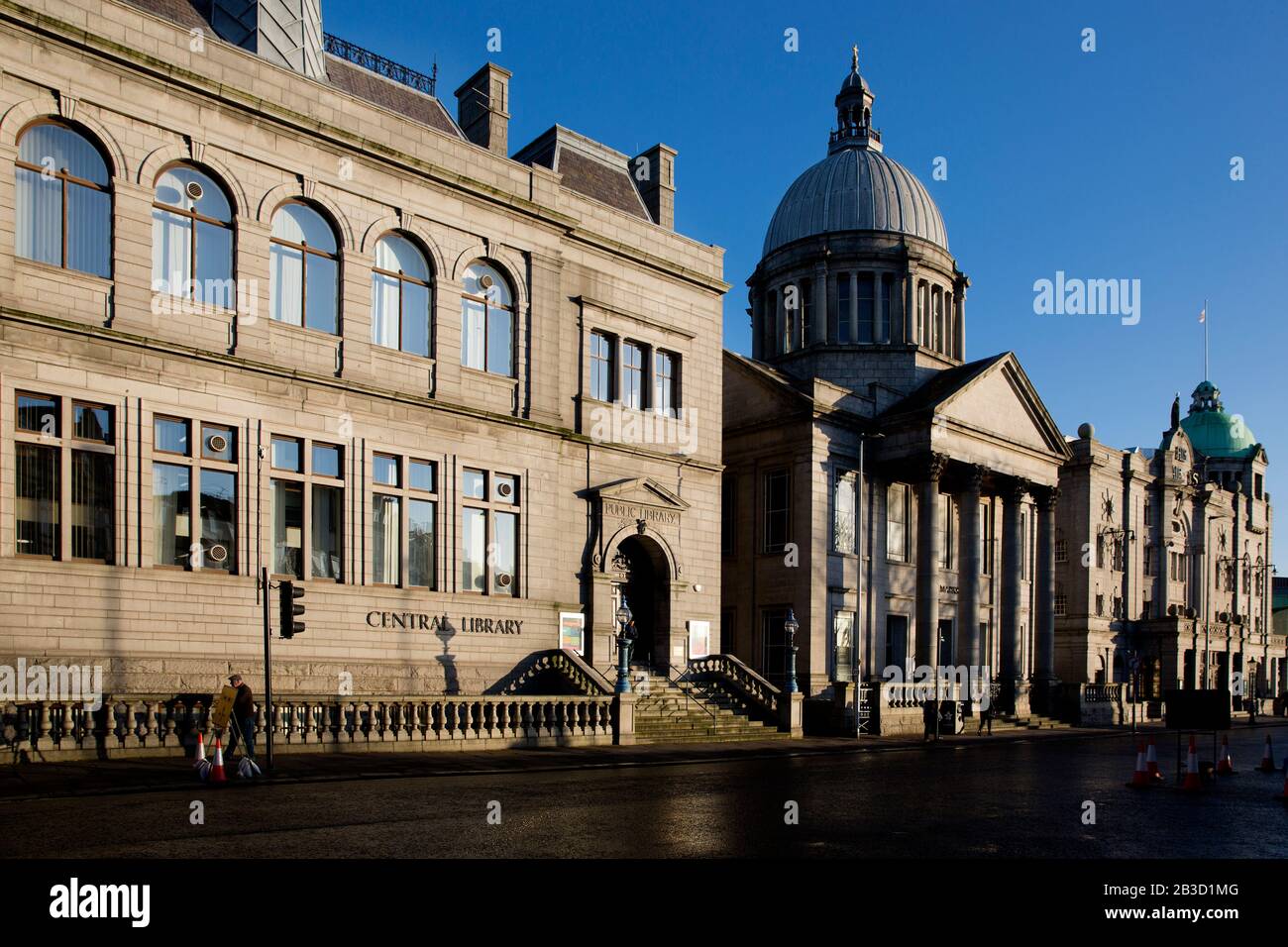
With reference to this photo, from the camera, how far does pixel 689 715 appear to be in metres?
31.4

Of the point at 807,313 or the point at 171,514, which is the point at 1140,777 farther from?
A: the point at 807,313

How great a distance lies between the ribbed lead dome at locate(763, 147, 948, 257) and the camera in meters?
58.4

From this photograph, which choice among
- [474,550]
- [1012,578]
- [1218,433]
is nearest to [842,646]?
[1012,578]

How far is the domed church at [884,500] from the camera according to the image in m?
43.0

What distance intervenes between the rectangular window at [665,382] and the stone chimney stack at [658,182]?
4.87m

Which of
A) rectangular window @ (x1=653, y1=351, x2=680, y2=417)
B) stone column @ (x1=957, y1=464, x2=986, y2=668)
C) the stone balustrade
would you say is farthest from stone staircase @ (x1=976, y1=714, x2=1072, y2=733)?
the stone balustrade

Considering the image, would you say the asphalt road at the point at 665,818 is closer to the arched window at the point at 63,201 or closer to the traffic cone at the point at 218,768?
the traffic cone at the point at 218,768

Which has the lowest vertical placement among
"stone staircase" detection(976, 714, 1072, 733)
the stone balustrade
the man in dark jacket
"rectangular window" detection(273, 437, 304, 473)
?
"stone staircase" detection(976, 714, 1072, 733)

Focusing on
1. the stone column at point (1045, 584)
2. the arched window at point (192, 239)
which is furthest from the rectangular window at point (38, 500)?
the stone column at point (1045, 584)

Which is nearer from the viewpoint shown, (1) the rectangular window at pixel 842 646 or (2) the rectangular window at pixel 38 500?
(2) the rectangular window at pixel 38 500

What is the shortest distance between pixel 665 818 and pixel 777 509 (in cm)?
3069

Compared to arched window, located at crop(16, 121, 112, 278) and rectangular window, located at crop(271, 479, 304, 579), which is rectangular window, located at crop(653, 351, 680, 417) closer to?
rectangular window, located at crop(271, 479, 304, 579)

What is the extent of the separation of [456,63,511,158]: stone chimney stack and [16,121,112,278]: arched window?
11.7 m

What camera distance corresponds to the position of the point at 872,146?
210 ft
